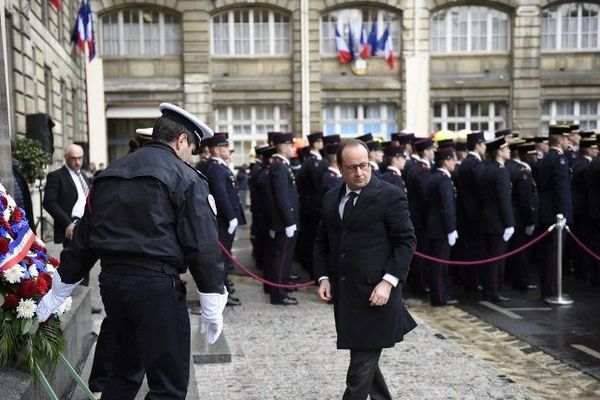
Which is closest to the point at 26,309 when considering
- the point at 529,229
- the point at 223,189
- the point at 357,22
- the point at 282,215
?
the point at 223,189

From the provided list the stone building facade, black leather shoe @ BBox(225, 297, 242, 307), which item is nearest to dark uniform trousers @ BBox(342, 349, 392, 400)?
black leather shoe @ BBox(225, 297, 242, 307)

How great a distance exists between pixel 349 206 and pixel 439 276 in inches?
198

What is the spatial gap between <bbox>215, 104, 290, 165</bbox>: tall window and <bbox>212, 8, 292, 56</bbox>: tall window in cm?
225

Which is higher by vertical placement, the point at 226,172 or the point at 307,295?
the point at 226,172

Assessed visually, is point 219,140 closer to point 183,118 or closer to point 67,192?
point 67,192

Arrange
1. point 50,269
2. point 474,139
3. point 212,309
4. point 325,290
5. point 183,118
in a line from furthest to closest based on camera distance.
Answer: point 474,139, point 325,290, point 50,269, point 183,118, point 212,309

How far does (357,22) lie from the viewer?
29.8m

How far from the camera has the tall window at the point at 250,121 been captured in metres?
29.7

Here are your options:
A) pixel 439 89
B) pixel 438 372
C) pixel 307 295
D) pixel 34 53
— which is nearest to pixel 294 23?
pixel 439 89

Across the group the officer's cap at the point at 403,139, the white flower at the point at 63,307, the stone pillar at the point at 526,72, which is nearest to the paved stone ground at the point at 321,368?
the white flower at the point at 63,307

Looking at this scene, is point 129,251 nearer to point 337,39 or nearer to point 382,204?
point 382,204

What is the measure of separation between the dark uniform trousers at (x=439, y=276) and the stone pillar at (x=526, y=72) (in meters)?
21.5

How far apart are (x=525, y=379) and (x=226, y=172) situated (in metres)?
4.82

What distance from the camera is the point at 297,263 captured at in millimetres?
13844
